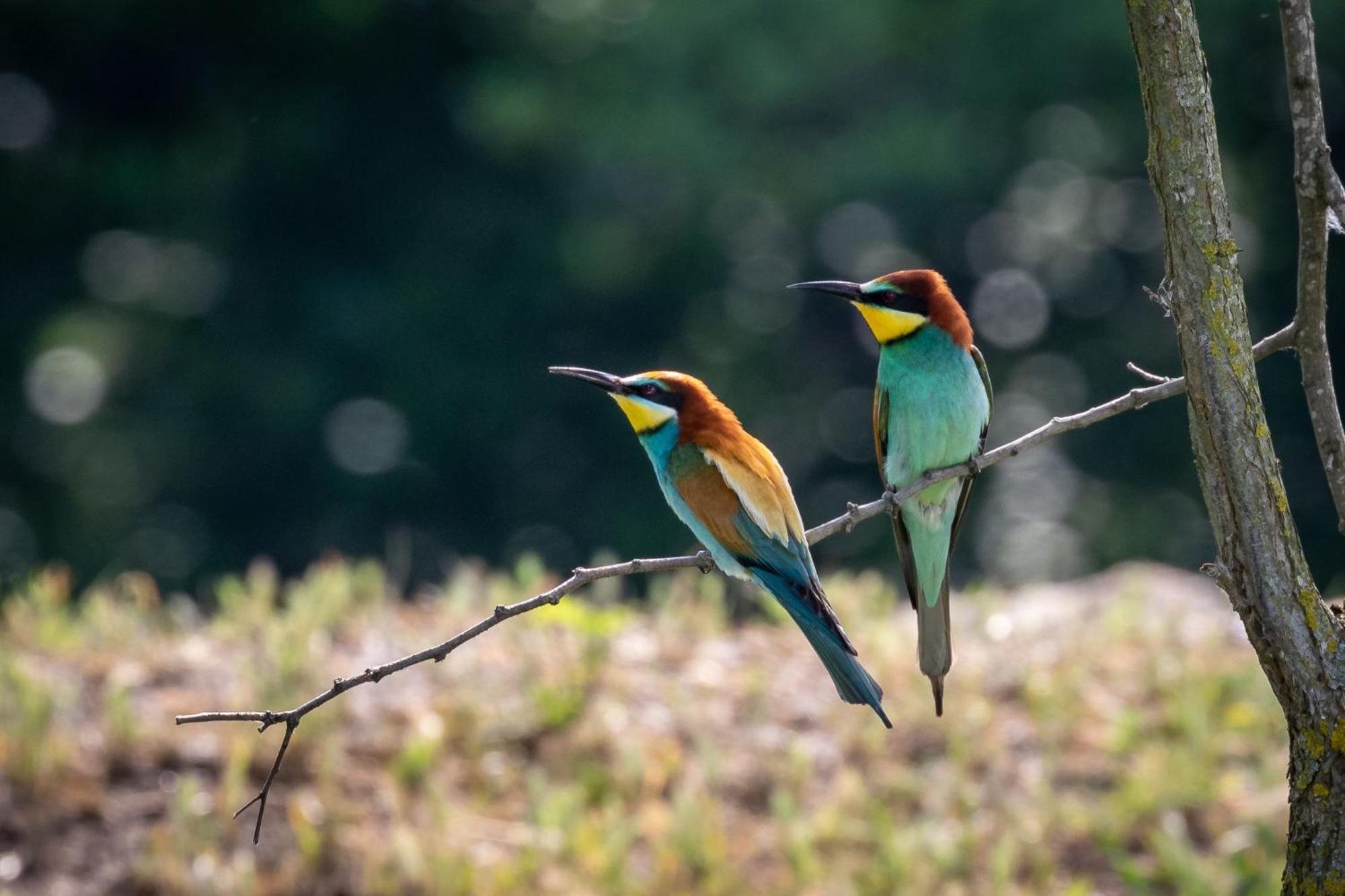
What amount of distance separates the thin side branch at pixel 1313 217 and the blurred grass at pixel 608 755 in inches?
78.8

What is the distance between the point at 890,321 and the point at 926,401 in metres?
0.18

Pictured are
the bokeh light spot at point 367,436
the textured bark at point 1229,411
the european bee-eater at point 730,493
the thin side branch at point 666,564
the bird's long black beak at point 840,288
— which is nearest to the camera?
the thin side branch at point 666,564

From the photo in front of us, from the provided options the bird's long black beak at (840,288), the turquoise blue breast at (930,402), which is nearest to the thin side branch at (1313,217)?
the bird's long black beak at (840,288)

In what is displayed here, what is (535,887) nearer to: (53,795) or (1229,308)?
(53,795)

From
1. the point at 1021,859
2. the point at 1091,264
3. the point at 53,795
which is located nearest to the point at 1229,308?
the point at 1021,859

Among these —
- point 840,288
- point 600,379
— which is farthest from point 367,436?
point 600,379

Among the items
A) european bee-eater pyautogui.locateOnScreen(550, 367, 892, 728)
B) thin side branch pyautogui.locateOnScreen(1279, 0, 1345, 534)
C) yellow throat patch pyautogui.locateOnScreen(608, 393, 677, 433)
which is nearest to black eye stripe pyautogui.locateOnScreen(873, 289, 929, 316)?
european bee-eater pyautogui.locateOnScreen(550, 367, 892, 728)

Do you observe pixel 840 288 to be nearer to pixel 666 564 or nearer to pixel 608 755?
pixel 666 564

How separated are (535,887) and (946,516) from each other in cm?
138

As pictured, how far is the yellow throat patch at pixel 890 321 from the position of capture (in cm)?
337

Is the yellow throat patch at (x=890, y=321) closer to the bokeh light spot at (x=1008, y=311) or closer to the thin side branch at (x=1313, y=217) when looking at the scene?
the thin side branch at (x=1313, y=217)

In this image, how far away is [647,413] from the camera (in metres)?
2.95

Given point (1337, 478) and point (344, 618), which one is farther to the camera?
point (344, 618)

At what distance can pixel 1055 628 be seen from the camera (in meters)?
5.22
